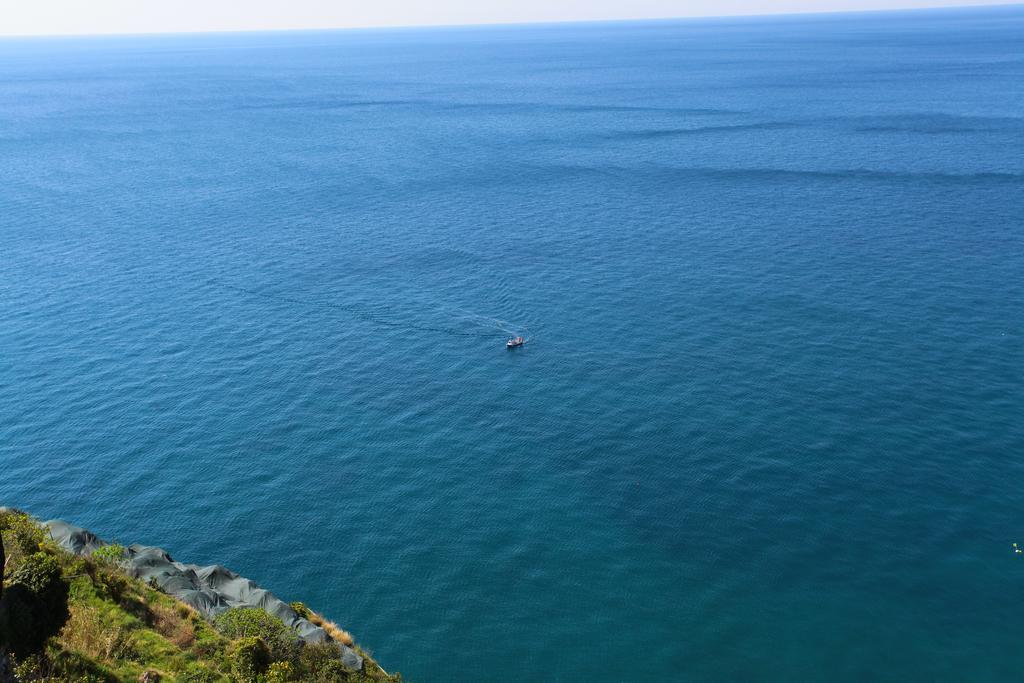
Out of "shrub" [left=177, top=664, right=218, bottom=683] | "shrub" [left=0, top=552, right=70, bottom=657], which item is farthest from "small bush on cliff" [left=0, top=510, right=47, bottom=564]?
"shrub" [left=177, top=664, right=218, bottom=683]

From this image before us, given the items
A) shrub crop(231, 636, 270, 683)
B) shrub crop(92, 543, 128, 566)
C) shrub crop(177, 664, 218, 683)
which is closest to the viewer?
shrub crop(177, 664, 218, 683)

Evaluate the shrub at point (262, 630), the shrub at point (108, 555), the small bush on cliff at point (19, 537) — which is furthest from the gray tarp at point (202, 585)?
the small bush on cliff at point (19, 537)

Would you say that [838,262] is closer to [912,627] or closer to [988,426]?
[988,426]

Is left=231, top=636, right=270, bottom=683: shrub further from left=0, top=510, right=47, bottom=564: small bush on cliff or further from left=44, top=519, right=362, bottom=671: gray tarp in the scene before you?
left=0, top=510, right=47, bottom=564: small bush on cliff

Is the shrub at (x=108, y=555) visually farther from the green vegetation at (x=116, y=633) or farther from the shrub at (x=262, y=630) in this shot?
the shrub at (x=262, y=630)

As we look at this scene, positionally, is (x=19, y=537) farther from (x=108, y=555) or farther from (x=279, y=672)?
(x=279, y=672)

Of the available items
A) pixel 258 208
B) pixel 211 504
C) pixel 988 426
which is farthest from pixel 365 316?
pixel 988 426
